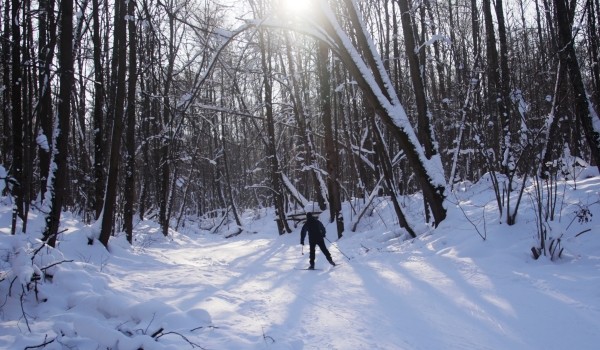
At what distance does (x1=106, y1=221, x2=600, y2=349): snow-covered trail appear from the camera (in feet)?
14.9

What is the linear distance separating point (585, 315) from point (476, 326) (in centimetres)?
109

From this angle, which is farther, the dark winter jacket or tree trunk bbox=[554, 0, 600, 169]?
the dark winter jacket

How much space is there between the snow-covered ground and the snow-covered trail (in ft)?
0.07

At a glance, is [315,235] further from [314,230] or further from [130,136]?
[130,136]

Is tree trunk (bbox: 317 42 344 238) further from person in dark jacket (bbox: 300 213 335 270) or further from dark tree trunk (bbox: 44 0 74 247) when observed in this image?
dark tree trunk (bbox: 44 0 74 247)

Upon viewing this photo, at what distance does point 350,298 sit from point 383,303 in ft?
1.87

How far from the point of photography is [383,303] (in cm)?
612

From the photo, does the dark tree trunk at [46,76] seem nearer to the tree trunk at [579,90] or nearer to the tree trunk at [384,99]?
the tree trunk at [384,99]

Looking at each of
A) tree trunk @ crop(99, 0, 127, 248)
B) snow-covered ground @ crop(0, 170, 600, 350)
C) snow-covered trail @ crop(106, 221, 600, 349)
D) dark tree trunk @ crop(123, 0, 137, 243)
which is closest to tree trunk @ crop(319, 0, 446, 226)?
snow-covered ground @ crop(0, 170, 600, 350)

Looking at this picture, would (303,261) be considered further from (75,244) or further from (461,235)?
(75,244)

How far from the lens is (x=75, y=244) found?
A: 9.50 meters

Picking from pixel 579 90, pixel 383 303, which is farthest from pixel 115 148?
pixel 579 90

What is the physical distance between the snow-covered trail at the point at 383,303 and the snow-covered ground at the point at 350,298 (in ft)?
0.07

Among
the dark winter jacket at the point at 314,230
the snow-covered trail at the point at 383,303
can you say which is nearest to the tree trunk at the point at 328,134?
the dark winter jacket at the point at 314,230
